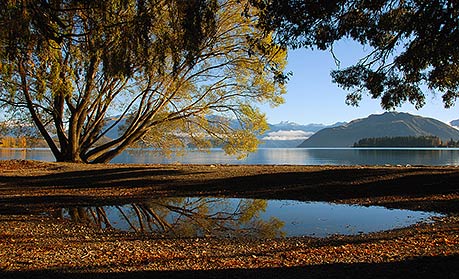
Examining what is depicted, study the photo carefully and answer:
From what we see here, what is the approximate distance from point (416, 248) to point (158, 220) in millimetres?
5882

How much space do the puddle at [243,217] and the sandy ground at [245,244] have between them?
670 millimetres

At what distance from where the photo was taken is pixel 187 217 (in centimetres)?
1026

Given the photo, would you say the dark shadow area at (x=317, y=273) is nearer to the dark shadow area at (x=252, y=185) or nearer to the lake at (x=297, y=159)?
the dark shadow area at (x=252, y=185)

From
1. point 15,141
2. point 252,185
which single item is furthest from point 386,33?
point 15,141

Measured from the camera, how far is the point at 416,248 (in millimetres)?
6172

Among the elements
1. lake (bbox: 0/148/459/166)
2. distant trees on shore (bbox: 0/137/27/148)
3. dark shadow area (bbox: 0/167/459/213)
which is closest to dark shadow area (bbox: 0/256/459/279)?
dark shadow area (bbox: 0/167/459/213)

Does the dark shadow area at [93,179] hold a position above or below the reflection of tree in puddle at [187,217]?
above

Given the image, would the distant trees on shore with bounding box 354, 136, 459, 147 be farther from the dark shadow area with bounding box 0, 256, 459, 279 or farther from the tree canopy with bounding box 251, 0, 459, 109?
the dark shadow area with bounding box 0, 256, 459, 279

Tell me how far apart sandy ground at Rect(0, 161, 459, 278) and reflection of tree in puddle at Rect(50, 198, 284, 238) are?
72cm

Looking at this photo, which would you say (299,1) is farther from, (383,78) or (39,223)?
(39,223)

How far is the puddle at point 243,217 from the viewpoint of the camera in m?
8.57

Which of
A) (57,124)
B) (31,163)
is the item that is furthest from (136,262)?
(57,124)

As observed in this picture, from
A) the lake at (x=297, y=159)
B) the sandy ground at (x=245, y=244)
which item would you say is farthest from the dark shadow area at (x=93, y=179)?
the lake at (x=297, y=159)

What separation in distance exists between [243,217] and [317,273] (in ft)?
17.4
